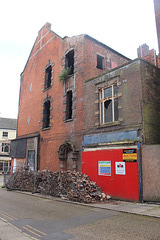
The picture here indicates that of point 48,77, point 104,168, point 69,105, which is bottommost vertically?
Result: point 104,168

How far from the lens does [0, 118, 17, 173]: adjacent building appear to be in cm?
4482

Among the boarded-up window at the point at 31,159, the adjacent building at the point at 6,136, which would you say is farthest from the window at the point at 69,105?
the adjacent building at the point at 6,136

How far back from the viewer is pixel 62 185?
12375mm

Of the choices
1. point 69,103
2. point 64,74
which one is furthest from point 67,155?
point 64,74

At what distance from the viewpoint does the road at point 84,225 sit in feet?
17.4

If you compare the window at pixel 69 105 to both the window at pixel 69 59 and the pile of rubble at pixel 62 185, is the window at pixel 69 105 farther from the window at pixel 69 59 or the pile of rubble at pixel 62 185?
the pile of rubble at pixel 62 185

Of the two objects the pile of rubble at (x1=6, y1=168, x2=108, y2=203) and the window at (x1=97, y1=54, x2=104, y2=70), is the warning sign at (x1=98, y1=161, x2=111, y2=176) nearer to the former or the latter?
the pile of rubble at (x1=6, y1=168, x2=108, y2=203)

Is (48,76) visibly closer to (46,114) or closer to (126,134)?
(46,114)

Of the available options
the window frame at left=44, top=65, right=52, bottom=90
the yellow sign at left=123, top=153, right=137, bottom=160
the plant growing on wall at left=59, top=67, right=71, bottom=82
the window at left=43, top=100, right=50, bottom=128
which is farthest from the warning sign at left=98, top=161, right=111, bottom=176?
the window frame at left=44, top=65, right=52, bottom=90

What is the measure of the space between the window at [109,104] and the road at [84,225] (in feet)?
19.7

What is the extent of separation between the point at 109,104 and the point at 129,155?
3908mm

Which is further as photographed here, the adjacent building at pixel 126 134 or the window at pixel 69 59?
the window at pixel 69 59

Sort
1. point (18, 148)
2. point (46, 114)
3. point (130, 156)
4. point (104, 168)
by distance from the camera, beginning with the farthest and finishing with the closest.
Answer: point (18, 148)
point (46, 114)
point (104, 168)
point (130, 156)

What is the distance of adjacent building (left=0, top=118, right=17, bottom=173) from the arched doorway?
97.4ft
